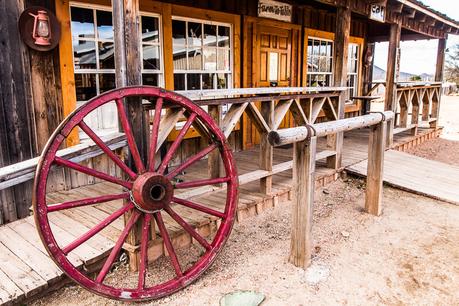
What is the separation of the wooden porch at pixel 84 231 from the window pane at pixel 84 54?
131cm

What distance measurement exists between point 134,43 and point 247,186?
2.37m

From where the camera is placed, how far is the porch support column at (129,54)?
259 centimetres

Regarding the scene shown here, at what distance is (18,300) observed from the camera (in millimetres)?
2402

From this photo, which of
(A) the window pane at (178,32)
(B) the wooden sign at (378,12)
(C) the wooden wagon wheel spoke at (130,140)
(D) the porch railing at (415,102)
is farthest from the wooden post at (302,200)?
(D) the porch railing at (415,102)

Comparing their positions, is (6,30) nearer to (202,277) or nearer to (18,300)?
(18,300)

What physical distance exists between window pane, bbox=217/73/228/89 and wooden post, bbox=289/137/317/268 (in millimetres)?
2845

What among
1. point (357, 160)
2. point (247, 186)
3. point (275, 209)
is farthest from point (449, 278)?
point (357, 160)

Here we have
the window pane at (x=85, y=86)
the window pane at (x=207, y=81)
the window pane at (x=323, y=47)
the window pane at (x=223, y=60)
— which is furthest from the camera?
the window pane at (x=323, y=47)

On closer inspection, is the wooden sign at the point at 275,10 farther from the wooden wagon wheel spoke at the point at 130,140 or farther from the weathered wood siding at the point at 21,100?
the wooden wagon wheel spoke at the point at 130,140

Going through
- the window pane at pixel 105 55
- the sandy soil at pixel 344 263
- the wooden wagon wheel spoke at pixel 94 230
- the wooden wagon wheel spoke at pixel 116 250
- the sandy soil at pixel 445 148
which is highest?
the window pane at pixel 105 55

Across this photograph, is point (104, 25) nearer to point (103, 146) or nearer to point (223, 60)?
point (223, 60)

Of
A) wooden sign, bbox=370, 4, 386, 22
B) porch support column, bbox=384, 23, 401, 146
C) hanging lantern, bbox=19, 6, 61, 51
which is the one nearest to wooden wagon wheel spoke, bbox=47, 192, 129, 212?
hanging lantern, bbox=19, 6, 61, 51

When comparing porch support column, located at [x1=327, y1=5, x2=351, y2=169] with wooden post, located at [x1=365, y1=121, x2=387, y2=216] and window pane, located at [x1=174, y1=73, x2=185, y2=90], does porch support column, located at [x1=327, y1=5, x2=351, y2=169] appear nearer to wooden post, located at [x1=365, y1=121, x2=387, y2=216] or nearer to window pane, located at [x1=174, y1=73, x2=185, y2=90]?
wooden post, located at [x1=365, y1=121, x2=387, y2=216]

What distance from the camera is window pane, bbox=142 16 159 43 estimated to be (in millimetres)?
4496
